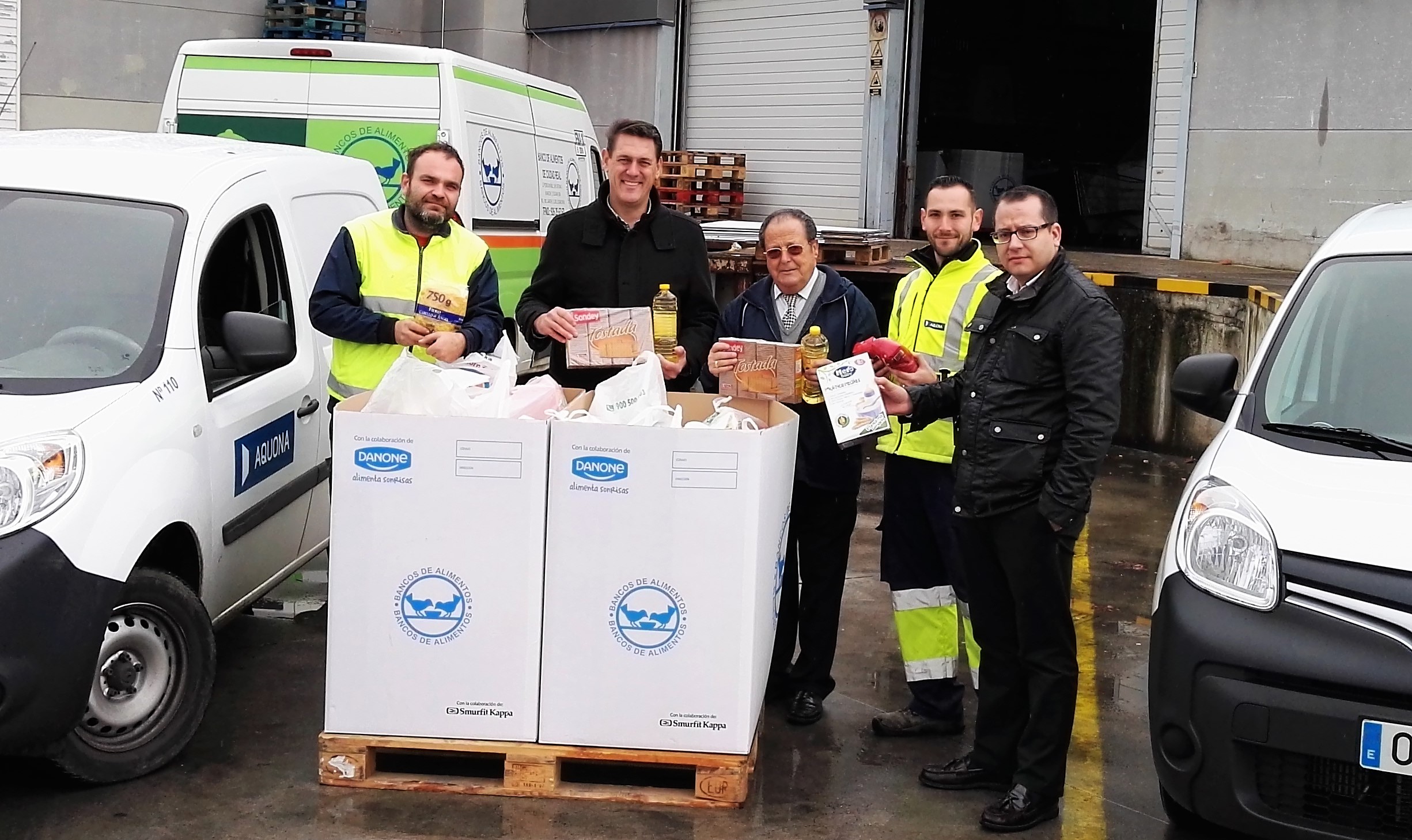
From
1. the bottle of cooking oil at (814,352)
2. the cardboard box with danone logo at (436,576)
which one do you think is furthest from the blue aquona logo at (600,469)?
the bottle of cooking oil at (814,352)

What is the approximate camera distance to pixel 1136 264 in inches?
502

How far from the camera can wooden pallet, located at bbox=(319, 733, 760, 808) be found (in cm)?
409

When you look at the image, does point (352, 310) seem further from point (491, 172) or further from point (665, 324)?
point (491, 172)

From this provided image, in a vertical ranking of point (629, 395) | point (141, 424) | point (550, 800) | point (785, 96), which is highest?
point (785, 96)

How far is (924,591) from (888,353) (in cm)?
87

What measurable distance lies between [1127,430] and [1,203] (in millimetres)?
8247

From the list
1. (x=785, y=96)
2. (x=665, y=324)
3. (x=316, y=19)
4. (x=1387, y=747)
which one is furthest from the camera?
(x=316, y=19)

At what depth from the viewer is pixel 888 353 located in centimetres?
457

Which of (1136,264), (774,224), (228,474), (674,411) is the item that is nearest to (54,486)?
(228,474)

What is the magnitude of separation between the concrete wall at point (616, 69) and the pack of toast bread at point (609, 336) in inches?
542

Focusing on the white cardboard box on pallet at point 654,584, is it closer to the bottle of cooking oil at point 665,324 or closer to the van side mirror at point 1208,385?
the bottle of cooking oil at point 665,324

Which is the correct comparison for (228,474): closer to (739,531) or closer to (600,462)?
(600,462)

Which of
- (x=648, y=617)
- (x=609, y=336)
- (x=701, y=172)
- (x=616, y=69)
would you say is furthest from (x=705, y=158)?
(x=648, y=617)

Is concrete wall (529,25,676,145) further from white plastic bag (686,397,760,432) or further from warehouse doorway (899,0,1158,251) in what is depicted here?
white plastic bag (686,397,760,432)
